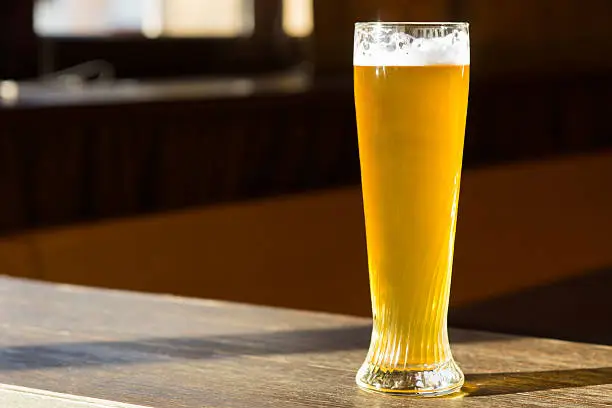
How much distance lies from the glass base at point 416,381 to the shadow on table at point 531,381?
0.01 m

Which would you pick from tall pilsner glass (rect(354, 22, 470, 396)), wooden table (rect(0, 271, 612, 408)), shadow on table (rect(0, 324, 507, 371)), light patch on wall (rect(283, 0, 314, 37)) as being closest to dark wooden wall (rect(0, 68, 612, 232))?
wooden table (rect(0, 271, 612, 408))

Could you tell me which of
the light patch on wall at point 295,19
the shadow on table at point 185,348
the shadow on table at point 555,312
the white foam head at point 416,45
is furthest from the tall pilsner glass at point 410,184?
the light patch on wall at point 295,19

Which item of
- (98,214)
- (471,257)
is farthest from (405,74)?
(471,257)

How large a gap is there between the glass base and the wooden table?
0.02 meters

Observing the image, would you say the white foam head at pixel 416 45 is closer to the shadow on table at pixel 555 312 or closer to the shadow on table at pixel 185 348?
the shadow on table at pixel 185 348

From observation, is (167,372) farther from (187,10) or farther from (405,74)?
(187,10)

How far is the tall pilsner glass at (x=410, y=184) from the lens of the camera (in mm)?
842

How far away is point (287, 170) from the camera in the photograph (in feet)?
12.8

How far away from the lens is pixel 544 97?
4820mm

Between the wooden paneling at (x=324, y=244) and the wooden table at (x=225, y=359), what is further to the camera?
the wooden paneling at (x=324, y=244)

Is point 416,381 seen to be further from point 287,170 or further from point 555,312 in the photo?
point 287,170

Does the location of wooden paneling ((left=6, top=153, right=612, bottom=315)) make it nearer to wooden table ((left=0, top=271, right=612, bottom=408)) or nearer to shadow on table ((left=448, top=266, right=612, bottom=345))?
shadow on table ((left=448, top=266, right=612, bottom=345))

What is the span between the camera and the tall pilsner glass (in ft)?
2.76

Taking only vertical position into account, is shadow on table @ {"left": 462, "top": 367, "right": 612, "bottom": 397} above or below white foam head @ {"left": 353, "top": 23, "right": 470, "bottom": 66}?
below
